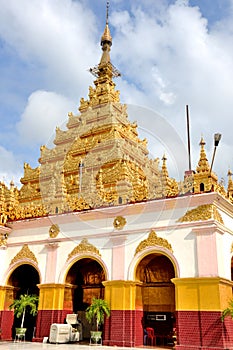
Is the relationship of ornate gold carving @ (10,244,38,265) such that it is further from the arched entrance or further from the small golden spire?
the small golden spire

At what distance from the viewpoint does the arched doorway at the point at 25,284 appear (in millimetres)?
18656

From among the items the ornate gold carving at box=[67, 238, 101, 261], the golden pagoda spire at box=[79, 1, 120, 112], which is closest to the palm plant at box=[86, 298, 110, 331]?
the ornate gold carving at box=[67, 238, 101, 261]

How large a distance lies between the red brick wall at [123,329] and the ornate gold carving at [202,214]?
4.14 meters

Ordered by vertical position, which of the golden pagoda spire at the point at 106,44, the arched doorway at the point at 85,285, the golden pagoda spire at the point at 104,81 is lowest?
the arched doorway at the point at 85,285

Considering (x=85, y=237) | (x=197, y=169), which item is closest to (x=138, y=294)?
(x=85, y=237)

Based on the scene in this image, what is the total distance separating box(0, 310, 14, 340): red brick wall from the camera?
1778cm

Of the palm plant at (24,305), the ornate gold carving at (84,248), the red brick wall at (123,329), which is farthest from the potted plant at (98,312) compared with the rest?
the palm plant at (24,305)

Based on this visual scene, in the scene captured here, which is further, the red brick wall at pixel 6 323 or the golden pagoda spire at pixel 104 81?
the golden pagoda spire at pixel 104 81

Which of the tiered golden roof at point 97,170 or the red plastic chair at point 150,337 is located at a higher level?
the tiered golden roof at point 97,170

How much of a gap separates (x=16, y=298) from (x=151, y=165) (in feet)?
39.0

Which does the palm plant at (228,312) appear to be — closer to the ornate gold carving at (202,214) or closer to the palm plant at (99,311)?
the ornate gold carving at (202,214)

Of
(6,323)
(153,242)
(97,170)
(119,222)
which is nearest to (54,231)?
(119,222)

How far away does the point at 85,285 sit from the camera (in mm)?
18750

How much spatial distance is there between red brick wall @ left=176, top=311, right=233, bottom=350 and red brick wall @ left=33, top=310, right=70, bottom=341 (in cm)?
535
